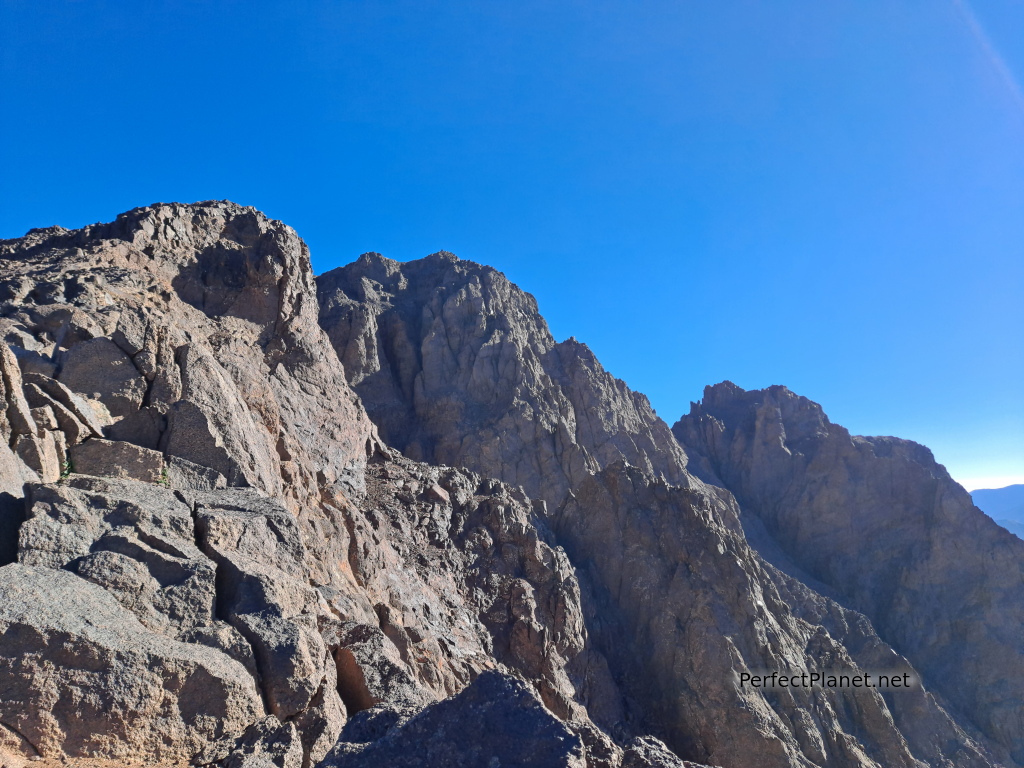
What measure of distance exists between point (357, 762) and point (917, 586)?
60.4m

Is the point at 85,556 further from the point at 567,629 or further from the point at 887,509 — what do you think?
the point at 887,509

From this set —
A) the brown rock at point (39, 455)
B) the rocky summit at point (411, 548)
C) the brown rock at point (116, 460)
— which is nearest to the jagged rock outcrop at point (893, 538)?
the rocky summit at point (411, 548)

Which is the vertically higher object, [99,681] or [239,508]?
[239,508]

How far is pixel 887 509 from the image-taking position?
60.8m

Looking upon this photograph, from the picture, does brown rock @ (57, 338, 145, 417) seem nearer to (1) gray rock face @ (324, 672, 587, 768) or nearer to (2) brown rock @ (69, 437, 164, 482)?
(2) brown rock @ (69, 437, 164, 482)

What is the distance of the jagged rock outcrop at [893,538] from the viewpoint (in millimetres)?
49375

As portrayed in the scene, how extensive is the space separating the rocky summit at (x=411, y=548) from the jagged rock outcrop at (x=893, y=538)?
0.72 ft

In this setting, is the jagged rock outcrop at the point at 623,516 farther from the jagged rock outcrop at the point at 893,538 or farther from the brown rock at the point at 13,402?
the brown rock at the point at 13,402

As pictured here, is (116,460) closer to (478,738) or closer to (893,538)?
(478,738)

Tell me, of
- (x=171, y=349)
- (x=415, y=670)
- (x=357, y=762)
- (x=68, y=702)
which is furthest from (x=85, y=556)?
(x=415, y=670)

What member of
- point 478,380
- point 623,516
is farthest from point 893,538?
point 623,516

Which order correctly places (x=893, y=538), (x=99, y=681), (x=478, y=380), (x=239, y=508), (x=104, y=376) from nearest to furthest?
1. (x=99, y=681)
2. (x=239, y=508)
3. (x=104, y=376)
4. (x=478, y=380)
5. (x=893, y=538)

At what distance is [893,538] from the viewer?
5925 cm

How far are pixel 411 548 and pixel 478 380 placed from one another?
96.2ft
